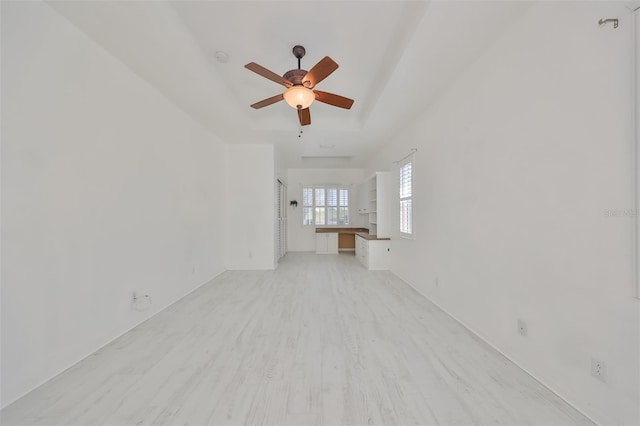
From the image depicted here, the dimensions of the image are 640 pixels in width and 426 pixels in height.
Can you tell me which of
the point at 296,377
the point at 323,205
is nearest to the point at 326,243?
the point at 323,205

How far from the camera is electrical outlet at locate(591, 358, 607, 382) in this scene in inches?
51.2

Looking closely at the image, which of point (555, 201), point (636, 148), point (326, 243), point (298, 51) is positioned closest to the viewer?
point (636, 148)

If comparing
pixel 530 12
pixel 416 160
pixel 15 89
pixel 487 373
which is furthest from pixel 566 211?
pixel 15 89

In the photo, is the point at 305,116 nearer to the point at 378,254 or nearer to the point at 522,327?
the point at 522,327

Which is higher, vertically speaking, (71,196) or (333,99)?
(333,99)

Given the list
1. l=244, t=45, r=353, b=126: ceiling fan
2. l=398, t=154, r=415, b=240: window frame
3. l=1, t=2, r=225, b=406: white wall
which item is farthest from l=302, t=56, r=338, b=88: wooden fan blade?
l=398, t=154, r=415, b=240: window frame

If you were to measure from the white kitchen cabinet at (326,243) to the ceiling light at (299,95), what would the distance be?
504 centimetres

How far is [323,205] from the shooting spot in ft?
24.9

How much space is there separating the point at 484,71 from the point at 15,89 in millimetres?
3616

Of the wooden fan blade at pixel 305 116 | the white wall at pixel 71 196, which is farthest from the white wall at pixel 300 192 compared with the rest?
the wooden fan blade at pixel 305 116

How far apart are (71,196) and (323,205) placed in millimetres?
6091

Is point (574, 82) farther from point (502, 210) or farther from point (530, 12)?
A: point (502, 210)

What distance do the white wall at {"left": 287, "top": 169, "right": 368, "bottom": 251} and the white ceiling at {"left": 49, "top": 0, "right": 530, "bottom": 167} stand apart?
413cm

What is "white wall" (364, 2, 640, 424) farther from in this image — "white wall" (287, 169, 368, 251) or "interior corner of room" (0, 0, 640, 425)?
"white wall" (287, 169, 368, 251)
